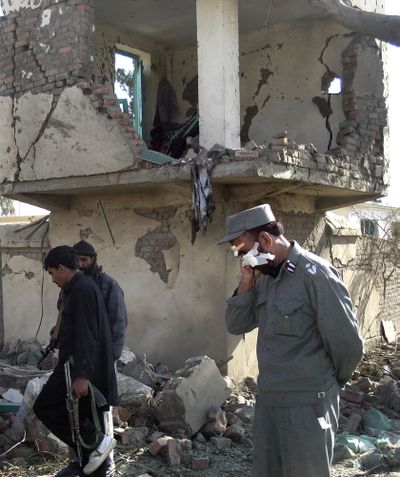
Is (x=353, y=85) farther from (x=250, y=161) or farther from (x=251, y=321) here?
(x=251, y=321)

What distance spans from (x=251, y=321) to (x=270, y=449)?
618 mm

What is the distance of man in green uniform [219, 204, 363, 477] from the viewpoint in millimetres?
2811

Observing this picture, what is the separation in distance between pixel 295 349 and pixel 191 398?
3471 mm

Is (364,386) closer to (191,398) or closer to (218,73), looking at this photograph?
(191,398)

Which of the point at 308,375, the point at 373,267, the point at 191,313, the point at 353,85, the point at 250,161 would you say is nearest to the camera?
the point at 308,375

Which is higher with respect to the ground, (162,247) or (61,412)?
(162,247)

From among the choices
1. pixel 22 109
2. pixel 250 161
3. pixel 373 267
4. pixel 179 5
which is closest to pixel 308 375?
pixel 250 161

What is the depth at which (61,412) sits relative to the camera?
4.29m

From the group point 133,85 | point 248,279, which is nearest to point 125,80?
point 133,85

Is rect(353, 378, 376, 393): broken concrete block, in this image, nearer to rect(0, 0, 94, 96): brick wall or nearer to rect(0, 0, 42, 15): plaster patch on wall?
rect(0, 0, 94, 96): brick wall

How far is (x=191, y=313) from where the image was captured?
26.4 feet

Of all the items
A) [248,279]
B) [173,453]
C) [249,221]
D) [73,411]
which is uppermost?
[249,221]

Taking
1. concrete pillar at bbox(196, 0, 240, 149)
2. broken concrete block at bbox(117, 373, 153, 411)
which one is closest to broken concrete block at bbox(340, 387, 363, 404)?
broken concrete block at bbox(117, 373, 153, 411)

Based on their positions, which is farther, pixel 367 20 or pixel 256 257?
pixel 367 20
